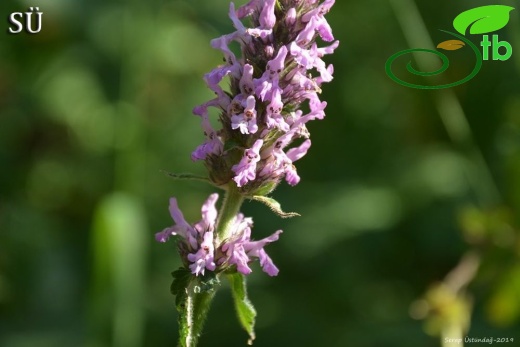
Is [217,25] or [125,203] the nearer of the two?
[125,203]

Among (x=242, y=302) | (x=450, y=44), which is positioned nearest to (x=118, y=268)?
(x=242, y=302)

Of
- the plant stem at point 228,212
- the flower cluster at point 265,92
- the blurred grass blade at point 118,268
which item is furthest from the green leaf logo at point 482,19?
the plant stem at point 228,212

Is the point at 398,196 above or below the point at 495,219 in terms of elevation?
above

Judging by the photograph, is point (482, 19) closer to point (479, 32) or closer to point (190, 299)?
point (479, 32)

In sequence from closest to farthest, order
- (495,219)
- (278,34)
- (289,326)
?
(278,34) → (495,219) → (289,326)

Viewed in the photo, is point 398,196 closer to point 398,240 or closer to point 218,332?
point 398,240

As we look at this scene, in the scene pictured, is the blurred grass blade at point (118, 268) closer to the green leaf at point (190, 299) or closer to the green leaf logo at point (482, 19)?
the green leaf at point (190, 299)

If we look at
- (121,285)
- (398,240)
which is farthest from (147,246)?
(398,240)
